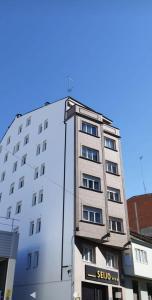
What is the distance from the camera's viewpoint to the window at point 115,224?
36.5m

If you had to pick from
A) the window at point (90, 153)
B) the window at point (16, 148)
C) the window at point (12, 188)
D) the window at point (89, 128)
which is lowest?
the window at point (12, 188)

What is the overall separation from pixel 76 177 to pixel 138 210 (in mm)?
27240

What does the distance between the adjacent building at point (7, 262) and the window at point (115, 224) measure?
10.3 metres

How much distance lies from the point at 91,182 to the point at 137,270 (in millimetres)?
10497

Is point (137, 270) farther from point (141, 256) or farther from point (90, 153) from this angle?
point (90, 153)

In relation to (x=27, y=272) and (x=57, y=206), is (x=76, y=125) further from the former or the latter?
(x=27, y=272)

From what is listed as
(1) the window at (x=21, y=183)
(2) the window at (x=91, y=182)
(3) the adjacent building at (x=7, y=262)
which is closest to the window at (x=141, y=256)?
(2) the window at (x=91, y=182)

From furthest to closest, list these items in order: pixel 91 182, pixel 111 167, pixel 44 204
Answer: pixel 111 167 < pixel 44 204 < pixel 91 182

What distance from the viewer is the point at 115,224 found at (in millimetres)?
36938

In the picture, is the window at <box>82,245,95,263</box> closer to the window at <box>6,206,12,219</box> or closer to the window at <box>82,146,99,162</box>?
the window at <box>82,146,99,162</box>

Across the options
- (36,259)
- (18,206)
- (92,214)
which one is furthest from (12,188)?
(92,214)

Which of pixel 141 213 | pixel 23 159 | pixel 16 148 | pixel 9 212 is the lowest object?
pixel 9 212

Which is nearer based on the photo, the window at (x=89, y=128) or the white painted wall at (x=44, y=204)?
the white painted wall at (x=44, y=204)

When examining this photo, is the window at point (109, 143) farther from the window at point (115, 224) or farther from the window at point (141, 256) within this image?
the window at point (141, 256)
